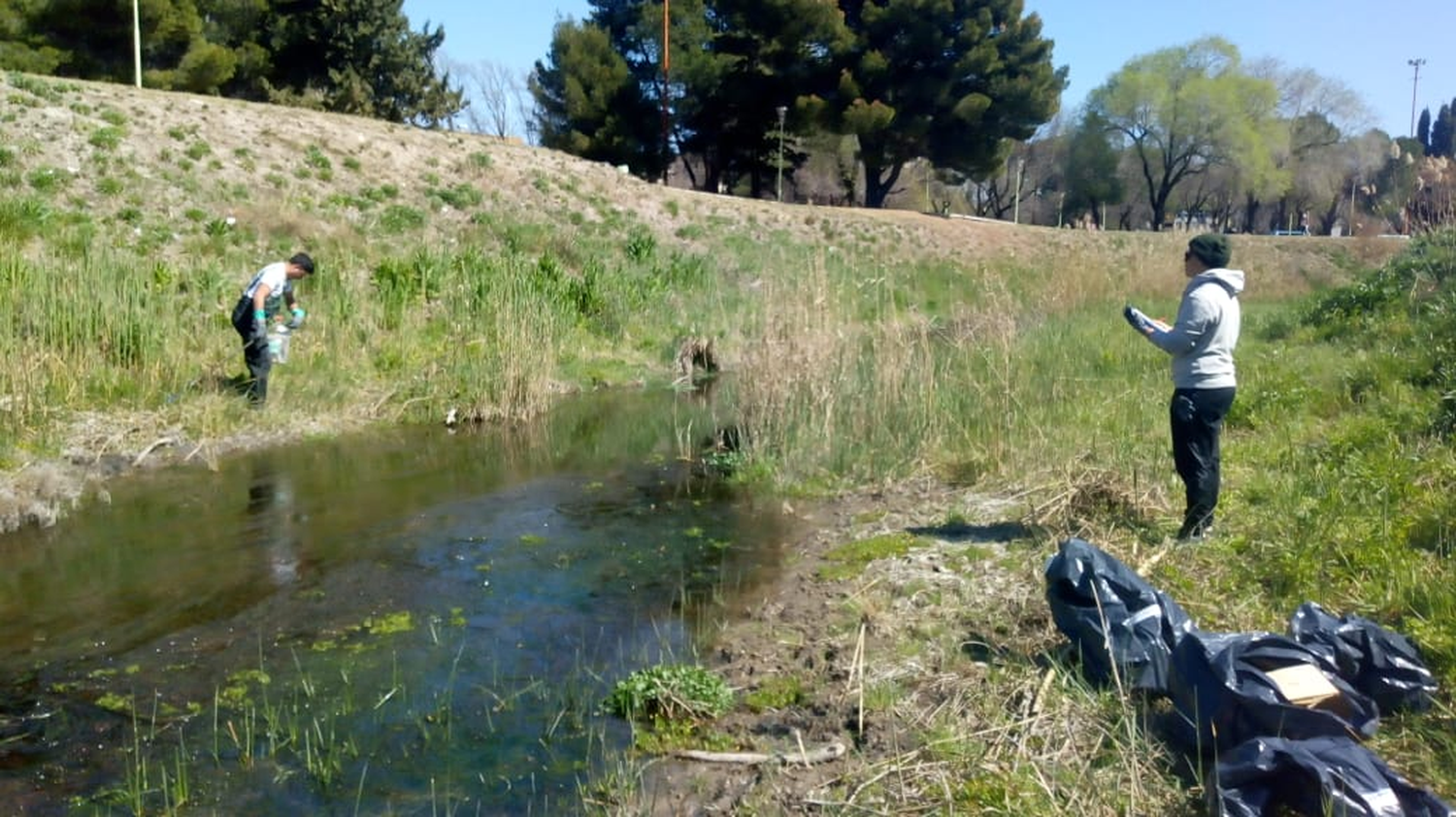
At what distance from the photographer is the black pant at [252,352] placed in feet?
39.1

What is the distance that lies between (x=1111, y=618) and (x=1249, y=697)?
0.88 metres

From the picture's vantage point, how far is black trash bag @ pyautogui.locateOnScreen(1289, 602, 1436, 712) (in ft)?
14.6

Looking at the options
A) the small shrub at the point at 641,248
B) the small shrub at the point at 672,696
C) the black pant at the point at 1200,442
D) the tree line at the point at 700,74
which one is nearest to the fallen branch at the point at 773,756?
the small shrub at the point at 672,696

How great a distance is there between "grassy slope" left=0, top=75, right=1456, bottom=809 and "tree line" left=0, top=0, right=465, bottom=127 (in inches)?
442

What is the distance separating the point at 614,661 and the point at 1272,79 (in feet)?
190

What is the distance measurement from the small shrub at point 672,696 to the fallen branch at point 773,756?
36 centimetres

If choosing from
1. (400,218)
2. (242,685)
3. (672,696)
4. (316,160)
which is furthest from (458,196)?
(672,696)

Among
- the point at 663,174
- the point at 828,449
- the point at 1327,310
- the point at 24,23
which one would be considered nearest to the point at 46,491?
the point at 828,449

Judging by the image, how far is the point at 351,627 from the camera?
6703 mm

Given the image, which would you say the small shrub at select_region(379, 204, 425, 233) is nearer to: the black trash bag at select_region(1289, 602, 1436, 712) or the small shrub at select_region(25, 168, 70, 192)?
the small shrub at select_region(25, 168, 70, 192)

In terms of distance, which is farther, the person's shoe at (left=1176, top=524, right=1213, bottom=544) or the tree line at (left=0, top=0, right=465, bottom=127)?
the tree line at (left=0, top=0, right=465, bottom=127)

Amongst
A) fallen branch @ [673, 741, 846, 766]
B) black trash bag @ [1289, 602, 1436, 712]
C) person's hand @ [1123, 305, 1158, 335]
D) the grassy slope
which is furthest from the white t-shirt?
black trash bag @ [1289, 602, 1436, 712]

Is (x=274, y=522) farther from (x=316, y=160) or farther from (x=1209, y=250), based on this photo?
(x=316, y=160)

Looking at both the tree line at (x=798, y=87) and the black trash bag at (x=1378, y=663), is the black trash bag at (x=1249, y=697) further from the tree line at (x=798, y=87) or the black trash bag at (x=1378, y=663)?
the tree line at (x=798, y=87)
